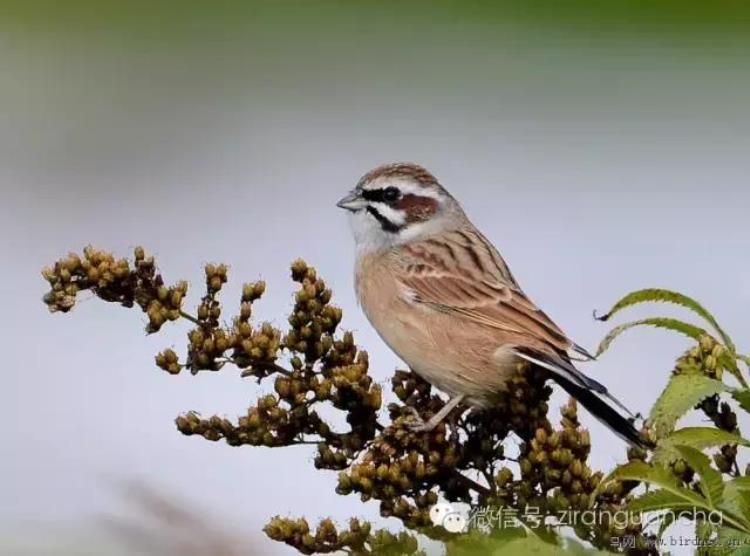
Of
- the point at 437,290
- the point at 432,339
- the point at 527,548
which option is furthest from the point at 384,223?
the point at 527,548

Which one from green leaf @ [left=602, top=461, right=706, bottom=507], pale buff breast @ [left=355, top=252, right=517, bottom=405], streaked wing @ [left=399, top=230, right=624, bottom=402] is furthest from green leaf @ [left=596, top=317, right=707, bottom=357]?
streaked wing @ [left=399, top=230, right=624, bottom=402]

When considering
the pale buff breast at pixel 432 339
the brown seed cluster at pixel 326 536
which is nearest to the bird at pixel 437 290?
the pale buff breast at pixel 432 339

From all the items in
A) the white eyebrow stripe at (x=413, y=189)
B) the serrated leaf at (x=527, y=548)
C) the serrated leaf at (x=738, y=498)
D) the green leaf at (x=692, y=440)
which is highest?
the white eyebrow stripe at (x=413, y=189)

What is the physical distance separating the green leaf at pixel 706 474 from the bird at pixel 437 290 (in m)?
0.90

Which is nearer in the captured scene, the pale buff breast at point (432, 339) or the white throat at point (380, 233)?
the pale buff breast at point (432, 339)

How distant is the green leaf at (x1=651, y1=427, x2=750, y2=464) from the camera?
4.33 feet

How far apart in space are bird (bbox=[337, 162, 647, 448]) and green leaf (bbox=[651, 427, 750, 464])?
0.83 metres

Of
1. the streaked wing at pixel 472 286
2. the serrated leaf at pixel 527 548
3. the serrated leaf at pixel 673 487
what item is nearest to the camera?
the serrated leaf at pixel 527 548

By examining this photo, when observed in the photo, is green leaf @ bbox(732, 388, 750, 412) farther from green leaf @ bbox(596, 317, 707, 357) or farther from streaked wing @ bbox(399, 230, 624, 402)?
streaked wing @ bbox(399, 230, 624, 402)

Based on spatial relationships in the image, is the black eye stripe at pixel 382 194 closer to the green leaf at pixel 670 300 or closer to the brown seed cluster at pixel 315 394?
the brown seed cluster at pixel 315 394

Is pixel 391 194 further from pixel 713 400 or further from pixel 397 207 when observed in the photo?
pixel 713 400

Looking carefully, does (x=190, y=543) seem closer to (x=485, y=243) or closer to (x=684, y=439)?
(x=684, y=439)

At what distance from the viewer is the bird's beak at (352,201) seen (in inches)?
106

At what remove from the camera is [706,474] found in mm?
1276
